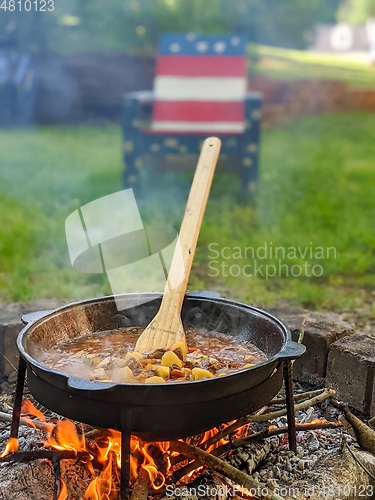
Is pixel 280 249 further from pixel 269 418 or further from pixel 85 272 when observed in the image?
pixel 269 418

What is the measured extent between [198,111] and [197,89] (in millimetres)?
316

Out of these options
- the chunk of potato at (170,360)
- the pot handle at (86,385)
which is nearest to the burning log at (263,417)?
the chunk of potato at (170,360)

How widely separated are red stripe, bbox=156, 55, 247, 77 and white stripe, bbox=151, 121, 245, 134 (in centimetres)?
70

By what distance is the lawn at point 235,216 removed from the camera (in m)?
4.30

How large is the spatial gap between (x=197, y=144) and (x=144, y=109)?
115 centimetres

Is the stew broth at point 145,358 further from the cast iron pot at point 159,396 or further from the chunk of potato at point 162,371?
the cast iron pot at point 159,396

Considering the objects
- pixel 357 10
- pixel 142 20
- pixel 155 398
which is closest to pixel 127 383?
pixel 155 398

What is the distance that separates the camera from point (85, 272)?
436cm

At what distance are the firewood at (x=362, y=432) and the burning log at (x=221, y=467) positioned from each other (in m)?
0.65

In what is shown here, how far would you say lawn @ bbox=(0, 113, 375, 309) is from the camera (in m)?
4.30

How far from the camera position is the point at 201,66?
7.04 meters

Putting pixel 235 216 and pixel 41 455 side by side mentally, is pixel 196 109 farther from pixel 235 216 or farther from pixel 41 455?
pixel 41 455

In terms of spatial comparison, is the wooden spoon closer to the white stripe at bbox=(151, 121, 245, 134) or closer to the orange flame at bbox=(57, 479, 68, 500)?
the orange flame at bbox=(57, 479, 68, 500)

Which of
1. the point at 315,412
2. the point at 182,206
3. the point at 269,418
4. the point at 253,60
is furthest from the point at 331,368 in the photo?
the point at 253,60
